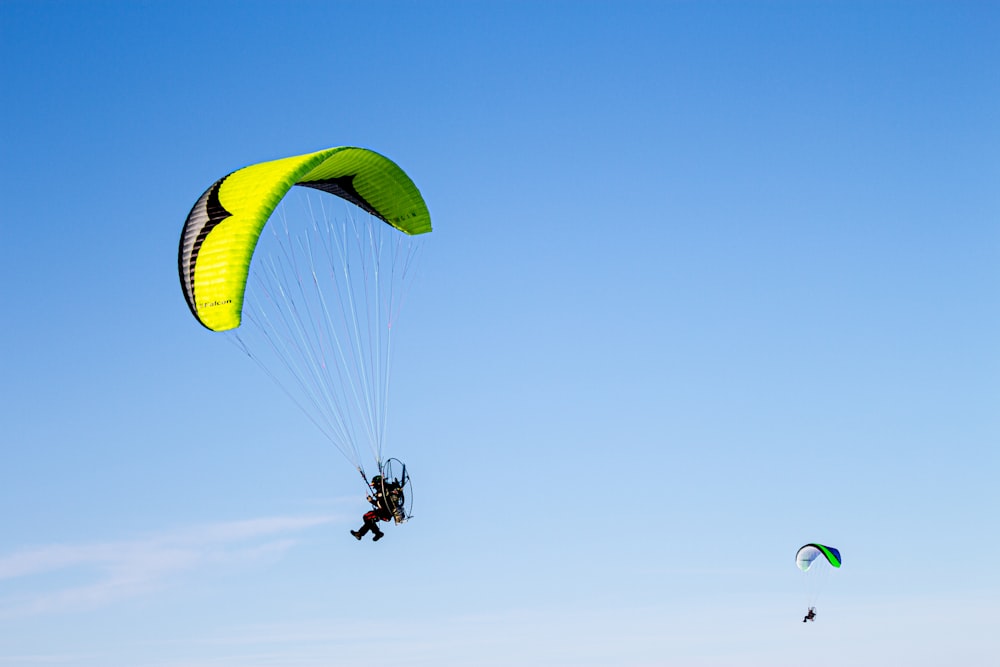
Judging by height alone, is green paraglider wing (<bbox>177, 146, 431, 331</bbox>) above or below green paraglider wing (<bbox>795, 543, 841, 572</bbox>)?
below

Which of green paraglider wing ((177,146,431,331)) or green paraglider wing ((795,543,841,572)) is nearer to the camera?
green paraglider wing ((177,146,431,331))

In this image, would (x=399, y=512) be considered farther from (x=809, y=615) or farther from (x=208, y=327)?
(x=809, y=615)

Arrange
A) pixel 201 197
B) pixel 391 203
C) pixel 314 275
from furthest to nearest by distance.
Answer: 1. pixel 391 203
2. pixel 201 197
3. pixel 314 275

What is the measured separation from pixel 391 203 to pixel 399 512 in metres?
8.99

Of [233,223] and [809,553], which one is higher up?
[809,553]

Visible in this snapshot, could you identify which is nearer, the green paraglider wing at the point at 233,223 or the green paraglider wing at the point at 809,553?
the green paraglider wing at the point at 233,223

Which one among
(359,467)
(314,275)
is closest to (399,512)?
(359,467)

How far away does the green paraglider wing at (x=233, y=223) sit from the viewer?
37000mm

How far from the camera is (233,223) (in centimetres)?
3772

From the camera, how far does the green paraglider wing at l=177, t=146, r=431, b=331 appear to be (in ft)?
121

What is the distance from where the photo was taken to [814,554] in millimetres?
69625

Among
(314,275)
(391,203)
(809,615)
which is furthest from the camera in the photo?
(809,615)

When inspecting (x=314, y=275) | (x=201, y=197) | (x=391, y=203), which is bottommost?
(x=314, y=275)

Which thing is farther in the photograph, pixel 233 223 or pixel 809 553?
pixel 809 553
